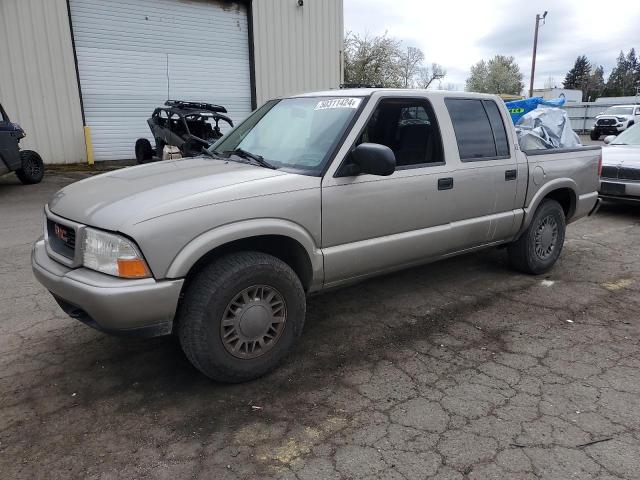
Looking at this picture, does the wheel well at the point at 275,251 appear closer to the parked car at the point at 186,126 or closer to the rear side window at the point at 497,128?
the rear side window at the point at 497,128

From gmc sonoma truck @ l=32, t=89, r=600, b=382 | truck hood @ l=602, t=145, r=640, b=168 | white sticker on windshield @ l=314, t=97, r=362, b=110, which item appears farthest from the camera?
truck hood @ l=602, t=145, r=640, b=168

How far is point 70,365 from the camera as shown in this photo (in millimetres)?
3389

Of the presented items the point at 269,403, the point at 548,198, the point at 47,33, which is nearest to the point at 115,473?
the point at 269,403

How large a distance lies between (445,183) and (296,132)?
49.5 inches

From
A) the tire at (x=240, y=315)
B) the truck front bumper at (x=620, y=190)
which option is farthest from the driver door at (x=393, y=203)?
the truck front bumper at (x=620, y=190)

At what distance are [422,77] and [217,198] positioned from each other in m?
52.0

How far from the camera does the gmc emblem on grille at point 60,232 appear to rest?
9.90 ft

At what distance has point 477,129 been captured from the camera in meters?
4.41

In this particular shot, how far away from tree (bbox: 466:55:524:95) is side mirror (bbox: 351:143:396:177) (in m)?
75.7

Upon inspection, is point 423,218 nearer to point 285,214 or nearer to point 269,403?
point 285,214

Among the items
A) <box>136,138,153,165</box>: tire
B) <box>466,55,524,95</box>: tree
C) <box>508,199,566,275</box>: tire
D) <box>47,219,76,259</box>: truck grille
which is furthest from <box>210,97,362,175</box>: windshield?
<box>466,55,524,95</box>: tree

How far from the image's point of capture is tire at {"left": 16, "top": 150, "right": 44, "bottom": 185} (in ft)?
35.2

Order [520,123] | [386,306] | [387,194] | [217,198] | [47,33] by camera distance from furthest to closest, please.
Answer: [47,33], [520,123], [386,306], [387,194], [217,198]

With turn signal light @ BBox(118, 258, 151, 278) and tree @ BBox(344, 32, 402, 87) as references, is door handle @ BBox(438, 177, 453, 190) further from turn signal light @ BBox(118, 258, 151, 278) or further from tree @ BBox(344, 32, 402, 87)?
tree @ BBox(344, 32, 402, 87)
